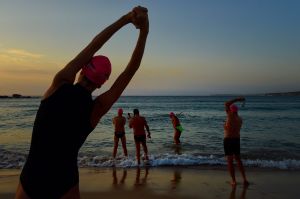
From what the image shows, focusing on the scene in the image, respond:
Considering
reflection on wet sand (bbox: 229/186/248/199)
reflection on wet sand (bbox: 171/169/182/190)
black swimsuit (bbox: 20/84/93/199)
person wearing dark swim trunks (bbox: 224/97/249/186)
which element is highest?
black swimsuit (bbox: 20/84/93/199)

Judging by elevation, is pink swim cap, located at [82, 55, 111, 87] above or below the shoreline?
above

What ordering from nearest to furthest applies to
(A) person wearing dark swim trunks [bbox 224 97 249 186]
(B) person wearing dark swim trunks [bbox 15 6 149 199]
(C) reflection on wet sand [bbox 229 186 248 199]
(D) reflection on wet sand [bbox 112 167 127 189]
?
(B) person wearing dark swim trunks [bbox 15 6 149 199] → (C) reflection on wet sand [bbox 229 186 248 199] → (A) person wearing dark swim trunks [bbox 224 97 249 186] → (D) reflection on wet sand [bbox 112 167 127 189]

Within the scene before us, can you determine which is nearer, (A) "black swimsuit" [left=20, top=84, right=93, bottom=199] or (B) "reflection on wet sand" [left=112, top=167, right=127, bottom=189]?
(A) "black swimsuit" [left=20, top=84, right=93, bottom=199]

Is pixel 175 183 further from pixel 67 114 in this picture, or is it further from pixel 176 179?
pixel 67 114

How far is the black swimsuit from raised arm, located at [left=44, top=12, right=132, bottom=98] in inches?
1.6

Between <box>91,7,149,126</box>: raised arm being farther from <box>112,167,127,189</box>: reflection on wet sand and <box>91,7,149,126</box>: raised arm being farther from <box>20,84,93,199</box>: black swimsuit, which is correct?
<box>112,167,127,189</box>: reflection on wet sand

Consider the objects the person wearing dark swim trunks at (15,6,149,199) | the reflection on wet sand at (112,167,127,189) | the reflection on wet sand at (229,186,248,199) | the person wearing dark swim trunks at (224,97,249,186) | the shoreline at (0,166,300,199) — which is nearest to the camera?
the person wearing dark swim trunks at (15,6,149,199)

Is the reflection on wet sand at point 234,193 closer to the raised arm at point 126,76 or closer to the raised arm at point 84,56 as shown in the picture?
the raised arm at point 126,76

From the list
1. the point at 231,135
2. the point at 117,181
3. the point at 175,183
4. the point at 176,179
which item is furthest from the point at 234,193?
the point at 117,181

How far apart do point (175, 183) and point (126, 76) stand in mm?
8047

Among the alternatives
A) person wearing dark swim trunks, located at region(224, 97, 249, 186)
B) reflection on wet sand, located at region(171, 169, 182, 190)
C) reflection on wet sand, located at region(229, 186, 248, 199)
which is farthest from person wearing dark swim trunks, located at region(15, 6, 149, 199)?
person wearing dark swim trunks, located at region(224, 97, 249, 186)

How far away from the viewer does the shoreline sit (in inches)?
355

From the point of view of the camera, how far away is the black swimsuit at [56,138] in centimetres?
222

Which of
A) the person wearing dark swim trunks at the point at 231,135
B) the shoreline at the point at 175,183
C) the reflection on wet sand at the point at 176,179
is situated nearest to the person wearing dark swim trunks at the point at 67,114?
the shoreline at the point at 175,183
